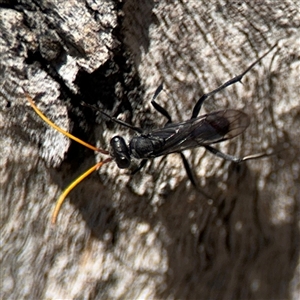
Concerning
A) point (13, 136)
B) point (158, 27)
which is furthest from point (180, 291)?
point (158, 27)

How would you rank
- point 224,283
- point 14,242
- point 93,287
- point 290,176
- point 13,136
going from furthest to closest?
point 224,283, point 290,176, point 93,287, point 14,242, point 13,136

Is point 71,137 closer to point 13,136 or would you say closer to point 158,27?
point 13,136

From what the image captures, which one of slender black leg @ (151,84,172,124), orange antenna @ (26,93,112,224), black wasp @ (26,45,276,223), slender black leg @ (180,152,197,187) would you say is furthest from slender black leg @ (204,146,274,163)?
orange antenna @ (26,93,112,224)

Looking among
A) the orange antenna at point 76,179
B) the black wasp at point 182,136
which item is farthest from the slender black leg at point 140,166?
the orange antenna at point 76,179

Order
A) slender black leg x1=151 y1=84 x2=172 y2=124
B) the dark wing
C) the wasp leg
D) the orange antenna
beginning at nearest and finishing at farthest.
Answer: the orange antenna
slender black leg x1=151 y1=84 x2=172 y2=124
the wasp leg
the dark wing

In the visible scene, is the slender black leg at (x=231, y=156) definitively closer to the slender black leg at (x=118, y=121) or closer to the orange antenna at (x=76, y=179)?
the slender black leg at (x=118, y=121)

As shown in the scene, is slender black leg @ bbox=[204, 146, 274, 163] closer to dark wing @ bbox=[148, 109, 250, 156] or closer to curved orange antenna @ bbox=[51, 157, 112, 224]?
dark wing @ bbox=[148, 109, 250, 156]

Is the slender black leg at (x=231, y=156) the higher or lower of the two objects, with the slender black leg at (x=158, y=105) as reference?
lower
